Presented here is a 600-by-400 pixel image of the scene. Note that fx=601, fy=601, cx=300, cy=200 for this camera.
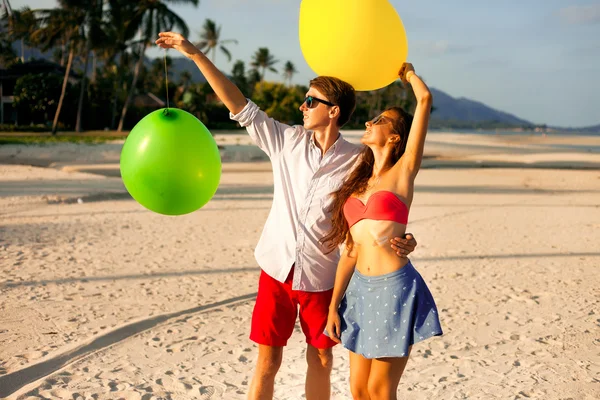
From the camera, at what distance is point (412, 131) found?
8.30 feet

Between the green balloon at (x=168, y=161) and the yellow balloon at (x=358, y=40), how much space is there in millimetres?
718

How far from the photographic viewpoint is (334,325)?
107 inches

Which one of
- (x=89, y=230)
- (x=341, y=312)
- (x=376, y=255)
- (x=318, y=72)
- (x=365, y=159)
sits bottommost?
(x=89, y=230)

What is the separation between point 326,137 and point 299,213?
38 centimetres

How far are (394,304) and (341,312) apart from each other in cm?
31

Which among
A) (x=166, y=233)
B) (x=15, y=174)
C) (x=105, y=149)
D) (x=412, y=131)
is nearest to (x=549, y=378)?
(x=412, y=131)

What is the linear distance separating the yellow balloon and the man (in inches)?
3.5

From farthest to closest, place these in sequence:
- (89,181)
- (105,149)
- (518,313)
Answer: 1. (105,149)
2. (89,181)
3. (518,313)

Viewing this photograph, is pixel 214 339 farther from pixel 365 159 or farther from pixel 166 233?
pixel 166 233

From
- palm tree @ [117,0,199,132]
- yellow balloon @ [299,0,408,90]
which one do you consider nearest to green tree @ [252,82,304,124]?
palm tree @ [117,0,199,132]

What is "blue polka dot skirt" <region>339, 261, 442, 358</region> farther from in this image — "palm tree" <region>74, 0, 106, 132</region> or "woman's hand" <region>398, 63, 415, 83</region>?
"palm tree" <region>74, 0, 106, 132</region>

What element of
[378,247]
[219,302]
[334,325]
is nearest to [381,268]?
[378,247]

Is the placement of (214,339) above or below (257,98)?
below

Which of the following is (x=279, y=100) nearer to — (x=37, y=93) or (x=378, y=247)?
(x=37, y=93)
